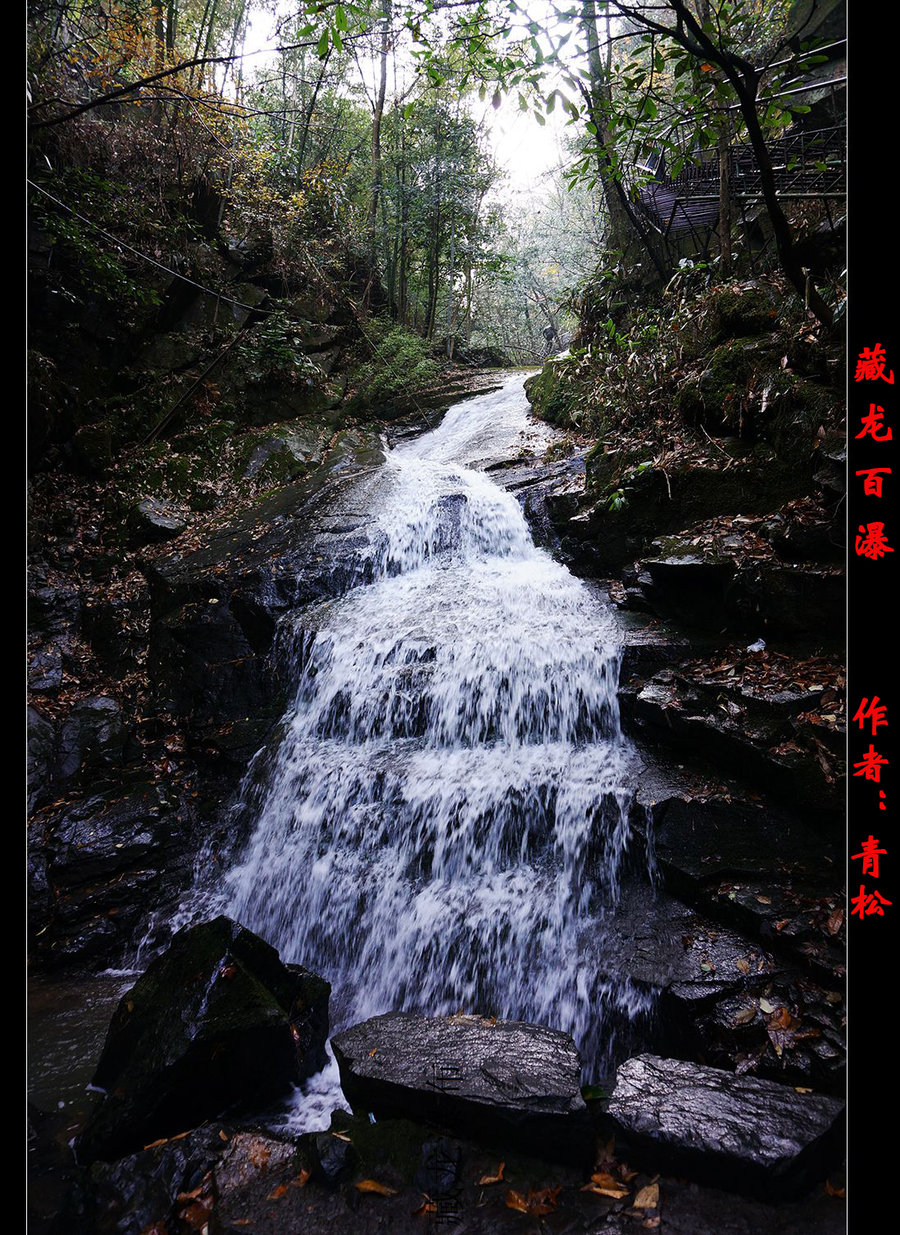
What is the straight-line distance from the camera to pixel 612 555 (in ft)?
24.1

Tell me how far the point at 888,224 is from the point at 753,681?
3.21 metres

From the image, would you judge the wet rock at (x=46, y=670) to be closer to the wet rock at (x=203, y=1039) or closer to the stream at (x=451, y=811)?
the stream at (x=451, y=811)

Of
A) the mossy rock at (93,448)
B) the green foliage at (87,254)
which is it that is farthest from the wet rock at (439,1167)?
the green foliage at (87,254)

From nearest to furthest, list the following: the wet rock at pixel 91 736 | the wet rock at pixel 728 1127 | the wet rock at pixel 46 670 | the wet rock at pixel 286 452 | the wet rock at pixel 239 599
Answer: the wet rock at pixel 728 1127 < the wet rock at pixel 91 736 < the wet rock at pixel 46 670 < the wet rock at pixel 239 599 < the wet rock at pixel 286 452

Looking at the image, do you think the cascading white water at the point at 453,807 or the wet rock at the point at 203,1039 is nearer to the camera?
Result: the wet rock at the point at 203,1039

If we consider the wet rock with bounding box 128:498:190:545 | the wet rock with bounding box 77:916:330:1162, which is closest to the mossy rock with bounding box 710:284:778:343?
the wet rock with bounding box 77:916:330:1162

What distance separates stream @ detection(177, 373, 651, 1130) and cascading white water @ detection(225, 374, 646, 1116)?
15 mm

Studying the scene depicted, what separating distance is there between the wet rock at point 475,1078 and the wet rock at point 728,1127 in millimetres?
275

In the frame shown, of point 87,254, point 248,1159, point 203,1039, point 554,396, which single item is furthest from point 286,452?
point 248,1159

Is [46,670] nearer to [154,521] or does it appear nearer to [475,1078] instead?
[154,521]

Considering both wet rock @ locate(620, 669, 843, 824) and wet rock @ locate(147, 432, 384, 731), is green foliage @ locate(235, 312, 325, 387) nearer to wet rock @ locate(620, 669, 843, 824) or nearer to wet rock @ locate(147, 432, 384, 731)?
wet rock @ locate(147, 432, 384, 731)

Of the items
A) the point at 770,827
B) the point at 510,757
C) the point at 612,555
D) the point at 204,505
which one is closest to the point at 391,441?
the point at 204,505

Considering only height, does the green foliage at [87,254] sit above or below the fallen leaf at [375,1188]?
above

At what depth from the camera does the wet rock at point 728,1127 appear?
2.43 m
